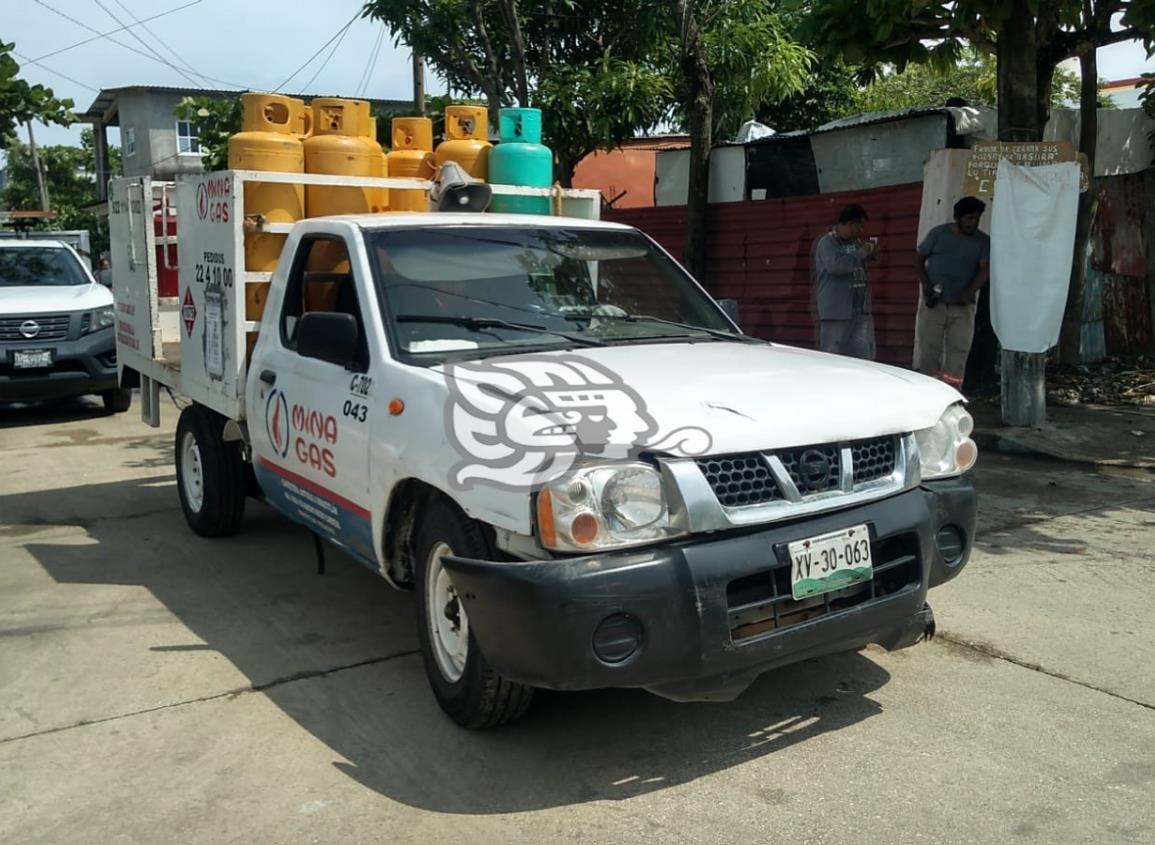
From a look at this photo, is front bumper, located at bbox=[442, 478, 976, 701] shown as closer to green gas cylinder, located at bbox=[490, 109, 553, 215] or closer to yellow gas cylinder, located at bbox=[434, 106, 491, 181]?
green gas cylinder, located at bbox=[490, 109, 553, 215]

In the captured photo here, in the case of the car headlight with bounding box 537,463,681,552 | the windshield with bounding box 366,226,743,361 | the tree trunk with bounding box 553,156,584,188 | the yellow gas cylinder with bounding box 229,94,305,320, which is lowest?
the car headlight with bounding box 537,463,681,552

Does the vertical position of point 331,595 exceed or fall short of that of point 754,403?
it falls short

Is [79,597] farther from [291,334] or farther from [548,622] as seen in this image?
[548,622]

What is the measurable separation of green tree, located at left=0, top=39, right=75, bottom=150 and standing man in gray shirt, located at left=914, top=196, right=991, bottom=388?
11.6 m

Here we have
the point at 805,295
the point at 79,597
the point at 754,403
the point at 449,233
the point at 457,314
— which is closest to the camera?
the point at 754,403

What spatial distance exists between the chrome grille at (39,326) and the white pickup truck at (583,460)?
6912mm

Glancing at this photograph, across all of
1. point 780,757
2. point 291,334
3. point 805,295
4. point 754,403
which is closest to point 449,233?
point 291,334

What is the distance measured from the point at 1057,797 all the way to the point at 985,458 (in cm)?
556

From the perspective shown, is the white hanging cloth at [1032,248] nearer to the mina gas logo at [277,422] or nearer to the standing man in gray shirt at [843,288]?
the standing man in gray shirt at [843,288]

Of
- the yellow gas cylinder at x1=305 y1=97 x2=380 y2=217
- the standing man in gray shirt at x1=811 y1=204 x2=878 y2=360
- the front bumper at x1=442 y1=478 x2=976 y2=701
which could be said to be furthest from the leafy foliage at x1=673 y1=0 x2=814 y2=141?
the front bumper at x1=442 y1=478 x2=976 y2=701

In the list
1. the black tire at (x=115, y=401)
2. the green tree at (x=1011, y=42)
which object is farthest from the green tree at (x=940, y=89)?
the black tire at (x=115, y=401)

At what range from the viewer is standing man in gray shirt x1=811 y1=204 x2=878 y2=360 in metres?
9.06

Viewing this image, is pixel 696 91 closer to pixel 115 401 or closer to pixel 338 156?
pixel 338 156

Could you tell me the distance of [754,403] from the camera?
360 centimetres
